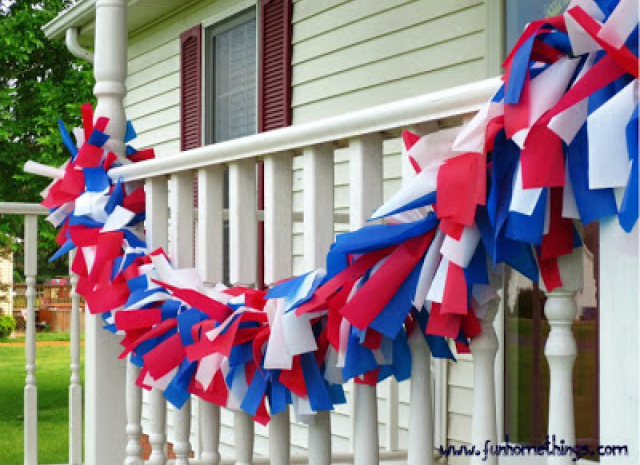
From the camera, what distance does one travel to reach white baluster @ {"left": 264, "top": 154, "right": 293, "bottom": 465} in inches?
91.4

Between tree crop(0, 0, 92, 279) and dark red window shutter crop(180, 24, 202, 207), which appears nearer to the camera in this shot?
dark red window shutter crop(180, 24, 202, 207)

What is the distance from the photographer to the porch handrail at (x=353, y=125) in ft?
5.78

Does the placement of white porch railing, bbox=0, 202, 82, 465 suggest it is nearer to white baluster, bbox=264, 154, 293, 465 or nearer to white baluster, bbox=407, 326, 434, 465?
white baluster, bbox=264, 154, 293, 465

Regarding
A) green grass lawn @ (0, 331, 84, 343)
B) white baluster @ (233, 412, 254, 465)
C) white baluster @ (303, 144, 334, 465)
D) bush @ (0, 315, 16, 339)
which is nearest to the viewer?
white baluster @ (303, 144, 334, 465)

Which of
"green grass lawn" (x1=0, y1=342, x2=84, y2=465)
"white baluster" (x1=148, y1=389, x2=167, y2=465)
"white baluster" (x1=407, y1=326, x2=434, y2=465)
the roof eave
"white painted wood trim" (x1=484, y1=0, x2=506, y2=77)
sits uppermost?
the roof eave

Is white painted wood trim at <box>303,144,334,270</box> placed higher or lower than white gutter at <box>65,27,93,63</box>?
lower

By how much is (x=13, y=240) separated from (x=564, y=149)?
15.0 m

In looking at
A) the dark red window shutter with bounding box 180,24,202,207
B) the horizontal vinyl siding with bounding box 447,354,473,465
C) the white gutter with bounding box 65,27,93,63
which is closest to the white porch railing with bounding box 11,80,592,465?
the horizontal vinyl siding with bounding box 447,354,473,465

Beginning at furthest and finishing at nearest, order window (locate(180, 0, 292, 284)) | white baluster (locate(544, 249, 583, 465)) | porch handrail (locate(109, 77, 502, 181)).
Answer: window (locate(180, 0, 292, 284)) → porch handrail (locate(109, 77, 502, 181)) → white baluster (locate(544, 249, 583, 465))

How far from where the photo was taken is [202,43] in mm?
7445

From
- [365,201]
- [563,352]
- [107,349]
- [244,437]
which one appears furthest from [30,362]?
[563,352]

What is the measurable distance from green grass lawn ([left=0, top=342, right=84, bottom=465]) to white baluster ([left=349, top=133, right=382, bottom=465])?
7.93 m

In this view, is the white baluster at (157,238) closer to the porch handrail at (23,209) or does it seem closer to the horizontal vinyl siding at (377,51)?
the porch handrail at (23,209)

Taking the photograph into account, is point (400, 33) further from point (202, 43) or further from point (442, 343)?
point (442, 343)
